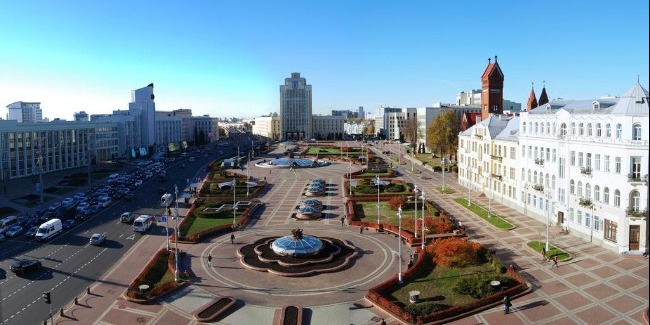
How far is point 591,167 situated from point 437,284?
25473 mm

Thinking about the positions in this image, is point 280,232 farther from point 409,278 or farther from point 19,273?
point 19,273

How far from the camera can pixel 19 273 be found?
148 feet

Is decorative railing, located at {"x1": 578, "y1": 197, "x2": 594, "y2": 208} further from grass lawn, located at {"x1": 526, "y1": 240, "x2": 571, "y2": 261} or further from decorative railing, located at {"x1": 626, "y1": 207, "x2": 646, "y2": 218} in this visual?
grass lawn, located at {"x1": 526, "y1": 240, "x2": 571, "y2": 261}

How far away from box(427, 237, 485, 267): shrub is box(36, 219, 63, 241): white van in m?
44.6

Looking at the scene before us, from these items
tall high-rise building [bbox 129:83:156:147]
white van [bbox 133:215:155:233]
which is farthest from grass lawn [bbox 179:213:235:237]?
tall high-rise building [bbox 129:83:156:147]

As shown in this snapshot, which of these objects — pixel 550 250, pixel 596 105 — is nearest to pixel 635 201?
pixel 550 250

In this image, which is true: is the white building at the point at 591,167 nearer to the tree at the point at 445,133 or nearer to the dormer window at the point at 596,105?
the dormer window at the point at 596,105

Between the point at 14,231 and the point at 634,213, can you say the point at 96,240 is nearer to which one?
the point at 14,231

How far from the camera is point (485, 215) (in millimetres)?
66688

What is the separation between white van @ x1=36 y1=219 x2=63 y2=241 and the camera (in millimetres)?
57125

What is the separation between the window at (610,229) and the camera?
1939 inches

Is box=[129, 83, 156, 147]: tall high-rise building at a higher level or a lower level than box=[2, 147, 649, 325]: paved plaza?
higher

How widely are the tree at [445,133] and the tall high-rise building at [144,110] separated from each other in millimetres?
105020

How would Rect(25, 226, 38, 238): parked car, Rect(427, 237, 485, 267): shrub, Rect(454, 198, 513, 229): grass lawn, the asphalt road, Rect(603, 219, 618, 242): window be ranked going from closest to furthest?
the asphalt road < Rect(427, 237, 485, 267): shrub < Rect(603, 219, 618, 242): window < Rect(25, 226, 38, 238): parked car < Rect(454, 198, 513, 229): grass lawn
